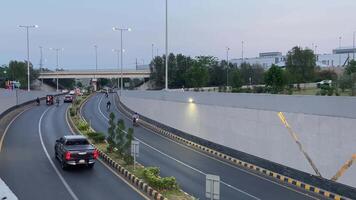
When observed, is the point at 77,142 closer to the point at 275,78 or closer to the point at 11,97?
the point at 11,97

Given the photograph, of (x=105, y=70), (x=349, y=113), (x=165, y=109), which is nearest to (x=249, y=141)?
(x=349, y=113)

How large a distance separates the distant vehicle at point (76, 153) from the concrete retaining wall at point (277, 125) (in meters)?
8.94

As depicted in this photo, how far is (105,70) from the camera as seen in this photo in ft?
422

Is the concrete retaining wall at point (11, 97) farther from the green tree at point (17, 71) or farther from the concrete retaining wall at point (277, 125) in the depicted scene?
the green tree at point (17, 71)

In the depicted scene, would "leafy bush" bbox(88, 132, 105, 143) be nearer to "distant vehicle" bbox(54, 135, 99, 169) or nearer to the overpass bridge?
"distant vehicle" bbox(54, 135, 99, 169)

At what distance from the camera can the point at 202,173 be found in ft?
74.8

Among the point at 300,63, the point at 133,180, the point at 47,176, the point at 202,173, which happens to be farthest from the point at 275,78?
the point at 47,176

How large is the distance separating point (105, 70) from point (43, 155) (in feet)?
341

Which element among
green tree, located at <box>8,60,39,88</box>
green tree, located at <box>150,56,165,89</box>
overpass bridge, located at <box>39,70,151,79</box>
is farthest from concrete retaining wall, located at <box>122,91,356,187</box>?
overpass bridge, located at <box>39,70,151,79</box>

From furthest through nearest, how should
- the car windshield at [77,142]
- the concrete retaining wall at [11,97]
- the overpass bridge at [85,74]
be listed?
the overpass bridge at [85,74] < the concrete retaining wall at [11,97] < the car windshield at [77,142]

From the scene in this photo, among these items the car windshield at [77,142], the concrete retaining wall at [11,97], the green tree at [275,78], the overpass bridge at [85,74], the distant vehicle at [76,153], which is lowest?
the distant vehicle at [76,153]

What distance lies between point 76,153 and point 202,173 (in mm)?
6171

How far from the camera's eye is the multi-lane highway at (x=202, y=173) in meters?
19.2

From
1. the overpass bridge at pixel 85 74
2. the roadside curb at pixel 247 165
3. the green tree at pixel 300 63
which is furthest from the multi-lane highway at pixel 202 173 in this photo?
the overpass bridge at pixel 85 74
